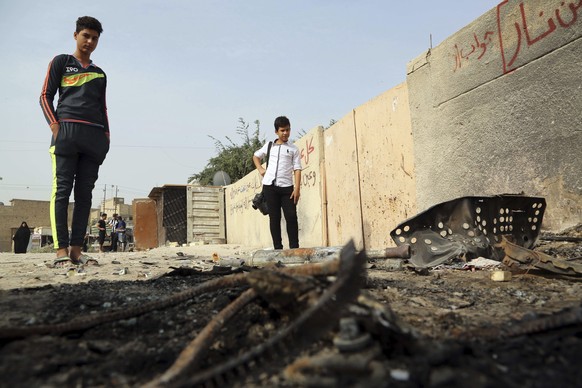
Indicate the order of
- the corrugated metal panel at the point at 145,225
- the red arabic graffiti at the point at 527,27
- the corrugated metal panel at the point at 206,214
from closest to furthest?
the red arabic graffiti at the point at 527,27 → the corrugated metal panel at the point at 206,214 → the corrugated metal panel at the point at 145,225

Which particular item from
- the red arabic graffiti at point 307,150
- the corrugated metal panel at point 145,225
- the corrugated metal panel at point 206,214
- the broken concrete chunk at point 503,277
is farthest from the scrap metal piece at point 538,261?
the corrugated metal panel at point 145,225

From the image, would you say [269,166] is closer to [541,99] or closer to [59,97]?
[59,97]

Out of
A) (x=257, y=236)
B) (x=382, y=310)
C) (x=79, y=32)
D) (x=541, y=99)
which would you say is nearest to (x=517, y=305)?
(x=382, y=310)

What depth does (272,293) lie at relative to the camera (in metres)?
1.33

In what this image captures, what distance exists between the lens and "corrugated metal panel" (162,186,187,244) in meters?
14.8

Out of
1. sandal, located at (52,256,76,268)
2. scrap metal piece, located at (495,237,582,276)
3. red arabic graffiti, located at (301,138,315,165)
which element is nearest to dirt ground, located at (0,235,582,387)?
scrap metal piece, located at (495,237,582,276)

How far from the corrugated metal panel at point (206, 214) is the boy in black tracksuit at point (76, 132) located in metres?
11.3

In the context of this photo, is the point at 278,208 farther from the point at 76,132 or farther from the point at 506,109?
the point at 506,109

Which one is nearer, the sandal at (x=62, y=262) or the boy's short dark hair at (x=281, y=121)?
the sandal at (x=62, y=262)

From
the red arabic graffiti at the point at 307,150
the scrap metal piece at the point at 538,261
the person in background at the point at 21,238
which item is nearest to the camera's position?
the scrap metal piece at the point at 538,261

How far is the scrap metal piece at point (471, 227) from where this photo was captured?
10.6 feet

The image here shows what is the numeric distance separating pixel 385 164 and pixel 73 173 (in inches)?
148

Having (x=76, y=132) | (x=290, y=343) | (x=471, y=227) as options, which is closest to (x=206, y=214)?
(x=76, y=132)

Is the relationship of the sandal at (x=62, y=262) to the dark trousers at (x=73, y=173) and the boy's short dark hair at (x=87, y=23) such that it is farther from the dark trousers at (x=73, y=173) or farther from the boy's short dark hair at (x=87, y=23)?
the boy's short dark hair at (x=87, y=23)
